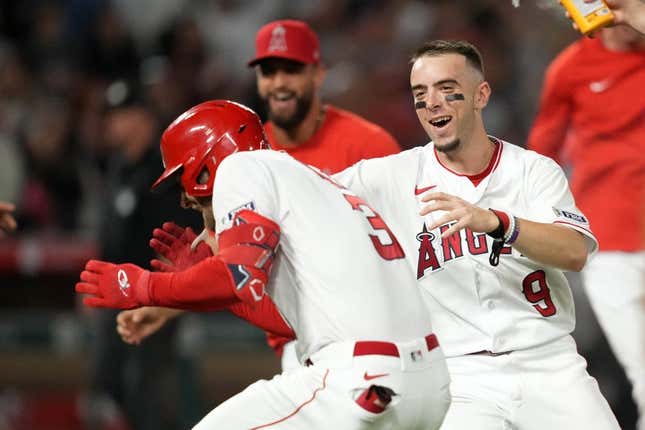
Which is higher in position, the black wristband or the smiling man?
the smiling man

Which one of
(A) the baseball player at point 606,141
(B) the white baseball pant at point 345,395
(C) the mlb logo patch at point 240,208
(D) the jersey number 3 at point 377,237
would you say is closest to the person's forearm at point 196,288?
(C) the mlb logo patch at point 240,208

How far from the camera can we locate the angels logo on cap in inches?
245

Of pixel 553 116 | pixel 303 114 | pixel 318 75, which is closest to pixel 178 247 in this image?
pixel 303 114

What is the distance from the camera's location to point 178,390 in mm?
8547

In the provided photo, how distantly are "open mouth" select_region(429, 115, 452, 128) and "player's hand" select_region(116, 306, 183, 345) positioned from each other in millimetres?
1319

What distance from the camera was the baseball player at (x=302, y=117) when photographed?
5930mm

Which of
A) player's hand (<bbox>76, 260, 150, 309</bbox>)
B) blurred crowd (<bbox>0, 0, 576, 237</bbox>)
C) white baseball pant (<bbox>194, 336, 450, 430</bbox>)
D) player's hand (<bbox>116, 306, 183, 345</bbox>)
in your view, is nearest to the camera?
white baseball pant (<bbox>194, 336, 450, 430</bbox>)

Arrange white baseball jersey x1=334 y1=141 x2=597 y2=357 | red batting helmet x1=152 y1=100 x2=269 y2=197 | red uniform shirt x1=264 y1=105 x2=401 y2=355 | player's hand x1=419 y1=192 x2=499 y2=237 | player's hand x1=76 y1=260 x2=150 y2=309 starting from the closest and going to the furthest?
1. player's hand x1=76 y1=260 x2=150 y2=309
2. player's hand x1=419 y1=192 x2=499 y2=237
3. red batting helmet x1=152 y1=100 x2=269 y2=197
4. white baseball jersey x1=334 y1=141 x2=597 y2=357
5. red uniform shirt x1=264 y1=105 x2=401 y2=355

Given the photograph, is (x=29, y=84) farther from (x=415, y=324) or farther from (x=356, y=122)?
(x=415, y=324)

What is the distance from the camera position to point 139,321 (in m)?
4.90

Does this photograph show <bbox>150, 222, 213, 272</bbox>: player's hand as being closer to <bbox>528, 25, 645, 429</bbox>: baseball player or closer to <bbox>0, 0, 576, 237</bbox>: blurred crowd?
<bbox>528, 25, 645, 429</bbox>: baseball player

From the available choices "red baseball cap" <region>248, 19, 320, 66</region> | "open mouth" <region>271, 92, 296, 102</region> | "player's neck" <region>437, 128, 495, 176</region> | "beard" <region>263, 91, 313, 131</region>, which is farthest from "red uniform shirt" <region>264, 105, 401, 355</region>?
"player's neck" <region>437, 128, 495, 176</region>

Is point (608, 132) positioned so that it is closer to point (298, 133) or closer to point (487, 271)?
point (298, 133)

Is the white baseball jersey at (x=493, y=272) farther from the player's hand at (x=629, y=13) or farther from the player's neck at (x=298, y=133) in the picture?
the player's neck at (x=298, y=133)
